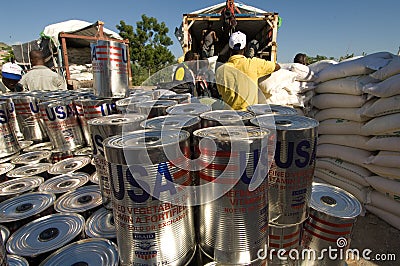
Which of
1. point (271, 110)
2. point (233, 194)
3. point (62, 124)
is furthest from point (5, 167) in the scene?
point (271, 110)

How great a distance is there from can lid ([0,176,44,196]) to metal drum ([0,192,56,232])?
0.10 metres

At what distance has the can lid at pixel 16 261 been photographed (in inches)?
46.7

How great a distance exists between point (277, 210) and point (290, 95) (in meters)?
2.71

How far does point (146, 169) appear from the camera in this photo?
943mm

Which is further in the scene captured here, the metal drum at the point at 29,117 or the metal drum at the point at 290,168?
the metal drum at the point at 29,117

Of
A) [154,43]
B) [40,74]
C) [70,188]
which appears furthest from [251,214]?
[154,43]

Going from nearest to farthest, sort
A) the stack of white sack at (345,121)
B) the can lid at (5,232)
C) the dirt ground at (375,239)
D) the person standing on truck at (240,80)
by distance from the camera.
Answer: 1. the can lid at (5,232)
2. the dirt ground at (375,239)
3. the person standing on truck at (240,80)
4. the stack of white sack at (345,121)

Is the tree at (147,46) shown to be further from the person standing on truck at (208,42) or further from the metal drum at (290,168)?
the metal drum at (290,168)

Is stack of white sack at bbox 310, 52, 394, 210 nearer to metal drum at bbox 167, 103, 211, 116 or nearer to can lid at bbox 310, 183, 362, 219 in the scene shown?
can lid at bbox 310, 183, 362, 219

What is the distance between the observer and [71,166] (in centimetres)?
224

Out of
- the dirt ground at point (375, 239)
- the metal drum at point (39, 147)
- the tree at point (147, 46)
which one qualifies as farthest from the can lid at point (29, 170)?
the tree at point (147, 46)

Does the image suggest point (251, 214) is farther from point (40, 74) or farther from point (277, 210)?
point (40, 74)

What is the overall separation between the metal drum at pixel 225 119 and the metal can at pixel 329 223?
0.82 m

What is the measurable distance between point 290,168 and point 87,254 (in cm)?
120
